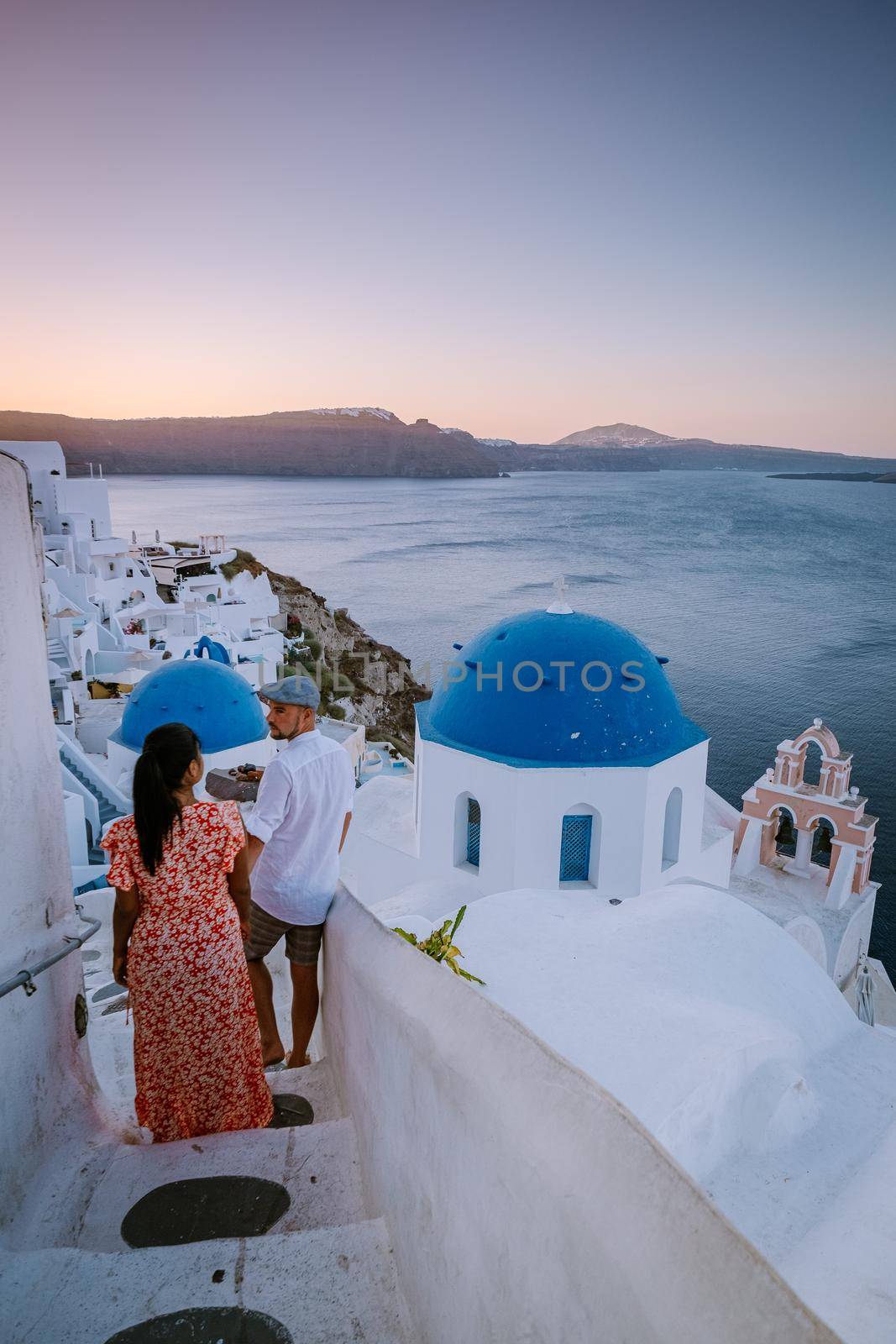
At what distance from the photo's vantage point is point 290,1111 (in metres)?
2.83

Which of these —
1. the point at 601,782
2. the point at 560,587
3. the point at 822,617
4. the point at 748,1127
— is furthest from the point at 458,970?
the point at 822,617

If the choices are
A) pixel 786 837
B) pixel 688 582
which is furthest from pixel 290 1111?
pixel 688 582

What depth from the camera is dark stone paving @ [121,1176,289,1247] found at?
2148mm

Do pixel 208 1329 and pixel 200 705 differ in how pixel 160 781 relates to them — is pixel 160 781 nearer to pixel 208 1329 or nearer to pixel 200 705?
pixel 208 1329

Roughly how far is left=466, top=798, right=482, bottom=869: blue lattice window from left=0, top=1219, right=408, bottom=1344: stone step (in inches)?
261

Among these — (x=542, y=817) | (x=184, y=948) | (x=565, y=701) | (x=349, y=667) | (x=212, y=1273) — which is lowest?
(x=349, y=667)

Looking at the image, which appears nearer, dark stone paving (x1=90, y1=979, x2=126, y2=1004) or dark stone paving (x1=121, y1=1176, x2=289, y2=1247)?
dark stone paving (x1=121, y1=1176, x2=289, y2=1247)

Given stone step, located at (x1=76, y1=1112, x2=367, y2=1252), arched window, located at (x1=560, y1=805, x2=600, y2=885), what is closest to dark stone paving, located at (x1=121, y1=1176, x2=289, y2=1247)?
stone step, located at (x1=76, y1=1112, x2=367, y2=1252)

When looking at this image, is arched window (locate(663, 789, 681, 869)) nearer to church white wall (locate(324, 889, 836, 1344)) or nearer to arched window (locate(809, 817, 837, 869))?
church white wall (locate(324, 889, 836, 1344))

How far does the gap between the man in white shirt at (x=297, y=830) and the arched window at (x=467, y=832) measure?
18.3 ft

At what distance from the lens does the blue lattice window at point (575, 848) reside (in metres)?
8.25

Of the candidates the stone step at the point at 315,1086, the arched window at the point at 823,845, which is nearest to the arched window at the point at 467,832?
the stone step at the point at 315,1086

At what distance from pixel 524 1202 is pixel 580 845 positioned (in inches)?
274

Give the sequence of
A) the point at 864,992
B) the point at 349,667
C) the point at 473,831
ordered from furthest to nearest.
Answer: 1. the point at 349,667
2. the point at 864,992
3. the point at 473,831
